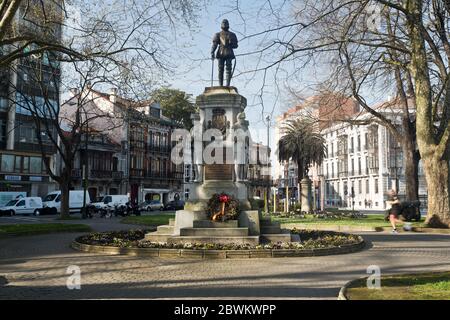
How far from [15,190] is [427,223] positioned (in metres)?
43.7

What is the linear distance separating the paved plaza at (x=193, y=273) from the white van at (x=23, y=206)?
3168 centimetres

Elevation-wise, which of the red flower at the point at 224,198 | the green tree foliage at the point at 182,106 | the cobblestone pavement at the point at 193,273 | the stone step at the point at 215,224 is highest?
the green tree foliage at the point at 182,106

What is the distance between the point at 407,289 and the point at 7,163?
165ft

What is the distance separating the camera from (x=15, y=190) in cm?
5175

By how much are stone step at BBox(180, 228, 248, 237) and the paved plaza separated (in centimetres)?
239

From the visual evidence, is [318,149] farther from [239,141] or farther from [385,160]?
[385,160]

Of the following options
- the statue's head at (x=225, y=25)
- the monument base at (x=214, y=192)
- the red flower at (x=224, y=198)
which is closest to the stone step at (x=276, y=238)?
the monument base at (x=214, y=192)

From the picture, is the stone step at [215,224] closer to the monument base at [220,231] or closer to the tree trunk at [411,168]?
the monument base at [220,231]

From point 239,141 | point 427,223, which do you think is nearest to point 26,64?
point 239,141

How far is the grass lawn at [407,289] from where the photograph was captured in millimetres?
6777

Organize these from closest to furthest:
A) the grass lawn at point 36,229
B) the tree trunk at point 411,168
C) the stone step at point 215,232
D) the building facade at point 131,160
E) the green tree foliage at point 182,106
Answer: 1. the stone step at point 215,232
2. the grass lawn at point 36,229
3. the tree trunk at point 411,168
4. the green tree foliage at point 182,106
5. the building facade at point 131,160

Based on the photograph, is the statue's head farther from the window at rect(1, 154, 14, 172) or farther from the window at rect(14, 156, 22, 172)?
the window at rect(14, 156, 22, 172)

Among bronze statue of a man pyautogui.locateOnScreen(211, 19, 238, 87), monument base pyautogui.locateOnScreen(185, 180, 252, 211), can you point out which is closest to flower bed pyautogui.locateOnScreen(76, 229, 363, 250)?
monument base pyautogui.locateOnScreen(185, 180, 252, 211)

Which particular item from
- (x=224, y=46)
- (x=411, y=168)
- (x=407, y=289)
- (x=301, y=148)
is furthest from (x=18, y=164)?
(x=407, y=289)
